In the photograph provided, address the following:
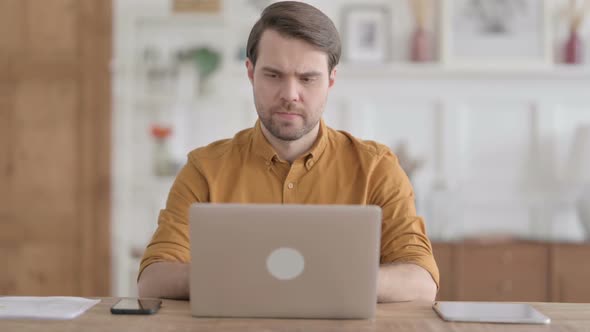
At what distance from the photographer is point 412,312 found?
148 centimetres

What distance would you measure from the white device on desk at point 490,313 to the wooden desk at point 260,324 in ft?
0.06

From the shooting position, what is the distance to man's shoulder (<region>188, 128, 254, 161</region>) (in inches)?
78.1

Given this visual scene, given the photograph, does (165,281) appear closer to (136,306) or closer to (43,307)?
(136,306)

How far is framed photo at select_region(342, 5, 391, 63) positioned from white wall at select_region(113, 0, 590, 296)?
2.2 inches

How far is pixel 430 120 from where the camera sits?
3973 millimetres

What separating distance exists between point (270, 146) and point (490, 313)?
2.63ft

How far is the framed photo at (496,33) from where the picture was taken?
12.8ft

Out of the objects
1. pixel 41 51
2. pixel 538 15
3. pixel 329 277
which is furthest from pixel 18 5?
pixel 329 277

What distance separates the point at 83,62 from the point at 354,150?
2.43 m

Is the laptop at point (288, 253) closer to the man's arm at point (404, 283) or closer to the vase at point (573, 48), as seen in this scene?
the man's arm at point (404, 283)

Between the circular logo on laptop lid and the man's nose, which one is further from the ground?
the man's nose

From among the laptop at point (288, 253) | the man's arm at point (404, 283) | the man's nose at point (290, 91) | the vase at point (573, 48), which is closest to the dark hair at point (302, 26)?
the man's nose at point (290, 91)

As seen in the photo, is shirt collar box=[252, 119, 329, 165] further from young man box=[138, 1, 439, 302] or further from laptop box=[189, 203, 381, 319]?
laptop box=[189, 203, 381, 319]

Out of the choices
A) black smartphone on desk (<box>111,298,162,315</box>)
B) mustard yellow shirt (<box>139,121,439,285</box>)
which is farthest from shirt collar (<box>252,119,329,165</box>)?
black smartphone on desk (<box>111,298,162,315</box>)
